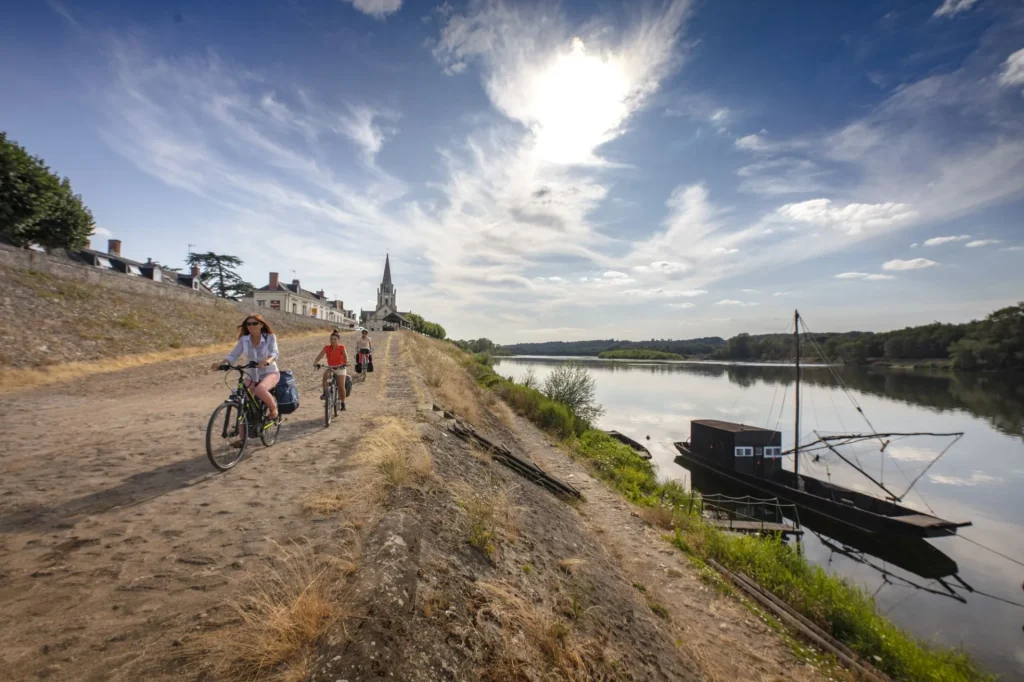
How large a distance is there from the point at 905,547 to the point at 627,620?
19793 mm

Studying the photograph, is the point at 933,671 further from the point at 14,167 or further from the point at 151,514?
the point at 14,167

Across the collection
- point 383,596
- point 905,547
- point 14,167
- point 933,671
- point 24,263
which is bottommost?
point 905,547

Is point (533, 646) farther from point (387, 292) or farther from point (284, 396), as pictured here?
point (387, 292)

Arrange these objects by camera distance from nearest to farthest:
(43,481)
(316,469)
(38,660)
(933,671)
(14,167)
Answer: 1. (38,660)
2. (43,481)
3. (316,469)
4. (933,671)
5. (14,167)

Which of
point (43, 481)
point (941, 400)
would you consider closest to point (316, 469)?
point (43, 481)

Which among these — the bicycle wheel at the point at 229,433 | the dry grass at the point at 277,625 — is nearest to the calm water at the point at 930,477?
the dry grass at the point at 277,625

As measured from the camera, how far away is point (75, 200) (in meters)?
33.5

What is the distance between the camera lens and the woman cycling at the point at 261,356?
6.12 m

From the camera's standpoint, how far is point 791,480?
2233cm

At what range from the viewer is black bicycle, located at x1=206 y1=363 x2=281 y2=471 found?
5730mm

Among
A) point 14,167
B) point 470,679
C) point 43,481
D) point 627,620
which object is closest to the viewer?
point 470,679

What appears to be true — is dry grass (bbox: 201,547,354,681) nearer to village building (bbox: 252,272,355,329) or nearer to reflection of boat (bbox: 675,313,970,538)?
reflection of boat (bbox: 675,313,970,538)

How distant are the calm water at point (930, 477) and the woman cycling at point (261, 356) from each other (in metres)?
17.4

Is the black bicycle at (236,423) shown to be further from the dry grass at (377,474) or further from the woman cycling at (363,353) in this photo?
the woman cycling at (363,353)
